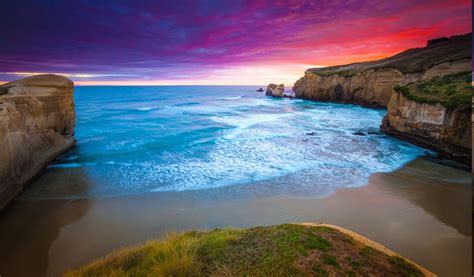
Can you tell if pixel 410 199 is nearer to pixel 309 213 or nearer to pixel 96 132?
pixel 309 213

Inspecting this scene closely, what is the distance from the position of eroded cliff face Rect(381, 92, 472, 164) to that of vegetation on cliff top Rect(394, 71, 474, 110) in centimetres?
35

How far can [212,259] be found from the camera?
5.08 m

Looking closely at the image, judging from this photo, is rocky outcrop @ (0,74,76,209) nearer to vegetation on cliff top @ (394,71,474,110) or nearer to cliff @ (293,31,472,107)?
vegetation on cliff top @ (394,71,474,110)

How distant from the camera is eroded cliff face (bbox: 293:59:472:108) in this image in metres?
34.2

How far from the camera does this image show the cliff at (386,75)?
34.0m

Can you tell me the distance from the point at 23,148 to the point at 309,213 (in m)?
15.0

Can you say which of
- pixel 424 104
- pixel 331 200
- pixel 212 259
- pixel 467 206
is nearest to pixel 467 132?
pixel 424 104

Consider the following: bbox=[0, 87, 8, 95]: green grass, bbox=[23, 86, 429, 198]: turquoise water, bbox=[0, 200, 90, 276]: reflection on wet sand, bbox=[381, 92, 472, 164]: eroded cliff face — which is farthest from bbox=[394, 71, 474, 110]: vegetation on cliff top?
bbox=[0, 87, 8, 95]: green grass

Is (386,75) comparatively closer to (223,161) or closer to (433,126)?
(433,126)

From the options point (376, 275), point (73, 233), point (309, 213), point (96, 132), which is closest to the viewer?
point (376, 275)

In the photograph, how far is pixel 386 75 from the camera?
139 feet

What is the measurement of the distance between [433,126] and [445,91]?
3.40 m

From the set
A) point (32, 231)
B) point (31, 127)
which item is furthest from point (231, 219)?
point (31, 127)

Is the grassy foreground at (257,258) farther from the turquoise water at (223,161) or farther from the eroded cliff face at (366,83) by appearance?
the eroded cliff face at (366,83)
